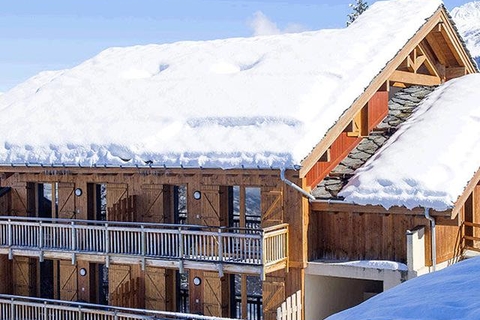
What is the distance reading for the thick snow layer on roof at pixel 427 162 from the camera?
1900cm

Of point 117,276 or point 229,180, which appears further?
point 117,276

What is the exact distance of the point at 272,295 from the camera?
66.0 ft

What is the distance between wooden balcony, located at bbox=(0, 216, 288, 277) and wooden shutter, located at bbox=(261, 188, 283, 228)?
0.41 metres

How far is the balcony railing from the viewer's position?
67.6 feet

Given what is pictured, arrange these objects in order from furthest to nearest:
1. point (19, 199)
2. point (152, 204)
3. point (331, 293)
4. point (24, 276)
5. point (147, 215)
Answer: point (24, 276) < point (19, 199) < point (147, 215) < point (152, 204) < point (331, 293)

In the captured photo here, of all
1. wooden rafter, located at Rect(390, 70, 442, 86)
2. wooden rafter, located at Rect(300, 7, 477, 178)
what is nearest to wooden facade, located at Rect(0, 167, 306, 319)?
wooden rafter, located at Rect(300, 7, 477, 178)

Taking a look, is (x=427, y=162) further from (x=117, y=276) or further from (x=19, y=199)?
(x=19, y=199)

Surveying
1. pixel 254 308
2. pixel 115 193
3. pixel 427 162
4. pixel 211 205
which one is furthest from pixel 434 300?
pixel 254 308

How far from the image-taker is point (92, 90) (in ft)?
86.8

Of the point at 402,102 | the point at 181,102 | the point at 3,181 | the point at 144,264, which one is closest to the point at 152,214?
the point at 144,264

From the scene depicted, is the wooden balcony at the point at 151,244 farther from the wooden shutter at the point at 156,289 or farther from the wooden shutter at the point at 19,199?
the wooden shutter at the point at 156,289

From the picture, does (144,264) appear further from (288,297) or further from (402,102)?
(402,102)

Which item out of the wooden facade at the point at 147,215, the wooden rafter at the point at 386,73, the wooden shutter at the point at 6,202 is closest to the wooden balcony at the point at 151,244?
the wooden facade at the point at 147,215

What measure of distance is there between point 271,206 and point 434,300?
12.1 meters
